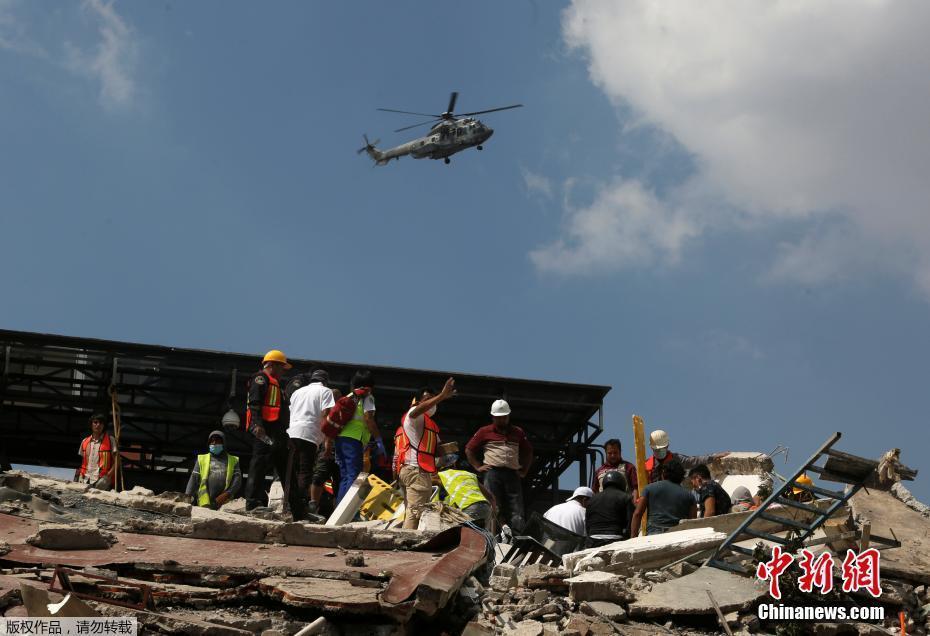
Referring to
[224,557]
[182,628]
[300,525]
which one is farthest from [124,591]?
[300,525]

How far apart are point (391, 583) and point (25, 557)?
7.17 feet

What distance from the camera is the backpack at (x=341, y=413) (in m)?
12.6

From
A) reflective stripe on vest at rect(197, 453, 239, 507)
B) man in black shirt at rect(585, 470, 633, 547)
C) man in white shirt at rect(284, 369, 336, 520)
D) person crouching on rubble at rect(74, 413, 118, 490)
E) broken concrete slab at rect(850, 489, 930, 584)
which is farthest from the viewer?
person crouching on rubble at rect(74, 413, 118, 490)

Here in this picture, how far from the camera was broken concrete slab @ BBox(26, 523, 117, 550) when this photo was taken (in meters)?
7.39

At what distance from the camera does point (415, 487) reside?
38.3 ft

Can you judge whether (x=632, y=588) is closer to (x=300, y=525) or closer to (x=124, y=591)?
(x=300, y=525)

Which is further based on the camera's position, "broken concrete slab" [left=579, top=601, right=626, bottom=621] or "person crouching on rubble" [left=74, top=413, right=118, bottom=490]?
"person crouching on rubble" [left=74, top=413, right=118, bottom=490]

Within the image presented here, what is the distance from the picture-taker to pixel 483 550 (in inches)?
302

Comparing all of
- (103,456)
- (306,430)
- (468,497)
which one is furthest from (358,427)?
(103,456)

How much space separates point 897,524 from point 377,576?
29.2 feet

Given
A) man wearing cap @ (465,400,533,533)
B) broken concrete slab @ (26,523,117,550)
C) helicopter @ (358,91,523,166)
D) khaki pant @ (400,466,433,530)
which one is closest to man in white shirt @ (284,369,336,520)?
khaki pant @ (400,466,433,530)

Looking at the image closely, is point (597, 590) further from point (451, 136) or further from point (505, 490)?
point (451, 136)

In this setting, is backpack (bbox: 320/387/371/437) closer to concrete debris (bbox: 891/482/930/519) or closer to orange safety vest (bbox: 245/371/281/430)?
orange safety vest (bbox: 245/371/281/430)

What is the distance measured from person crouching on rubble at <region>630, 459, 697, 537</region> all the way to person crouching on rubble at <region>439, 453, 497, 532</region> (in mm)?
1426
